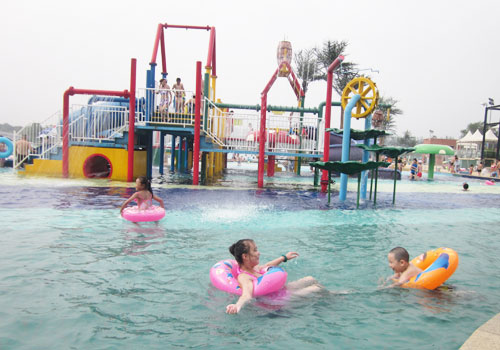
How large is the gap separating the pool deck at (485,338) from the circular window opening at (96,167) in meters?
14.8

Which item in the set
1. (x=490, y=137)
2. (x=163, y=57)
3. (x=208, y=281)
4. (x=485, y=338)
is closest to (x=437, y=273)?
(x=485, y=338)

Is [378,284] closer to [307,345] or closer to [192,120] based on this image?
[307,345]

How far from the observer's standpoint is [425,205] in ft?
40.0

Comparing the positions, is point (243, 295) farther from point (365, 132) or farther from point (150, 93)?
point (150, 93)

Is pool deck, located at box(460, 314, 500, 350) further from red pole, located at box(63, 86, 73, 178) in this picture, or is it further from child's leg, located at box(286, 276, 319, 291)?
red pole, located at box(63, 86, 73, 178)

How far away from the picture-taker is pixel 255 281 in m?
4.56

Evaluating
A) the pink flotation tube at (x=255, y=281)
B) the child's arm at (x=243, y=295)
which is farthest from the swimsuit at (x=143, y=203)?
the child's arm at (x=243, y=295)

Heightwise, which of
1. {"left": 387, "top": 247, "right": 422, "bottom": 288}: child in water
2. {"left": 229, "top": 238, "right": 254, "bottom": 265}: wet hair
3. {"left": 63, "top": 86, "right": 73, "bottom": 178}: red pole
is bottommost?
{"left": 387, "top": 247, "right": 422, "bottom": 288}: child in water

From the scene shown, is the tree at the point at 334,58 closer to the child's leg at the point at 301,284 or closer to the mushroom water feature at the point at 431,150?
the mushroom water feature at the point at 431,150

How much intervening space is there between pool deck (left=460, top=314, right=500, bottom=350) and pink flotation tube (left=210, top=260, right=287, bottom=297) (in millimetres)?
1816

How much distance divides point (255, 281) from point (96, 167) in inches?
629

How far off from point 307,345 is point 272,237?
3.81m

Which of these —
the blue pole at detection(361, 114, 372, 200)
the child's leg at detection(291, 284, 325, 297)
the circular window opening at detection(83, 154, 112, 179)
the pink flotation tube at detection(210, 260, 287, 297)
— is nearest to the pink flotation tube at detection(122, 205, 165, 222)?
the pink flotation tube at detection(210, 260, 287, 297)

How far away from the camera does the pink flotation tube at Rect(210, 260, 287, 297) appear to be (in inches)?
175
